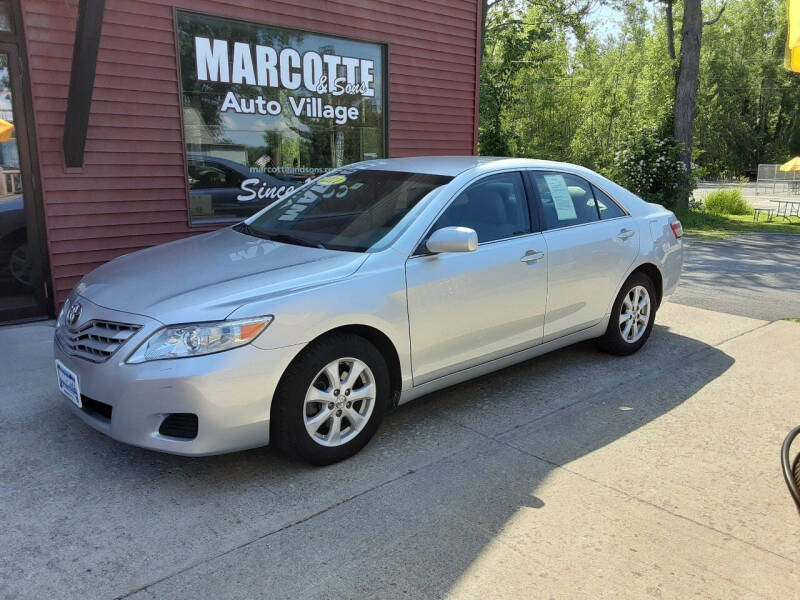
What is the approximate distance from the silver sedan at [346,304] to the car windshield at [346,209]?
0.05 feet

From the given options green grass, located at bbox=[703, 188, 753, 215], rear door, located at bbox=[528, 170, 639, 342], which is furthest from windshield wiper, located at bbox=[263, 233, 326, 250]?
green grass, located at bbox=[703, 188, 753, 215]

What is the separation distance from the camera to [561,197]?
466 cm

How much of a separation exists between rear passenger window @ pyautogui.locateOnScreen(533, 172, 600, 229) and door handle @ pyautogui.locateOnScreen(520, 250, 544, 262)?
256mm

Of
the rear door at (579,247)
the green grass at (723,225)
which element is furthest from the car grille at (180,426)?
the green grass at (723,225)

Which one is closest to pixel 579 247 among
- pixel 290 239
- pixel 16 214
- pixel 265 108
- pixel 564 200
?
pixel 564 200

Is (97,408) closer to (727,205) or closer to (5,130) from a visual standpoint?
(5,130)

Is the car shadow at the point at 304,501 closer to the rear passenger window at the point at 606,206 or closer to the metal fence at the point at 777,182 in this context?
the rear passenger window at the point at 606,206

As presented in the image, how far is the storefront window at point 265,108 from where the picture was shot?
676 cm

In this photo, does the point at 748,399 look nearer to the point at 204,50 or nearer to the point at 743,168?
the point at 204,50

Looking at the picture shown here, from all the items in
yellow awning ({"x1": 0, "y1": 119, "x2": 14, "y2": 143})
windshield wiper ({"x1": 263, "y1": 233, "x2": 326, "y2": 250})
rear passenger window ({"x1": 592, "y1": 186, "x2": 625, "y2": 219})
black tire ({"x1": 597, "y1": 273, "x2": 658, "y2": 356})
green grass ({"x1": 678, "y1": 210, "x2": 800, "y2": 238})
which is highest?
yellow awning ({"x1": 0, "y1": 119, "x2": 14, "y2": 143})

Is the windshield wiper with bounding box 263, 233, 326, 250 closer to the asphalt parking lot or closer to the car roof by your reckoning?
the car roof

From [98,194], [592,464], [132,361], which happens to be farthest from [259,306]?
[98,194]

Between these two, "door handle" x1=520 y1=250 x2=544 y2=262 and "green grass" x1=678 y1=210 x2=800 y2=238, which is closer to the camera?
"door handle" x1=520 y1=250 x2=544 y2=262

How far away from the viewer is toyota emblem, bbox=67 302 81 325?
3414mm
